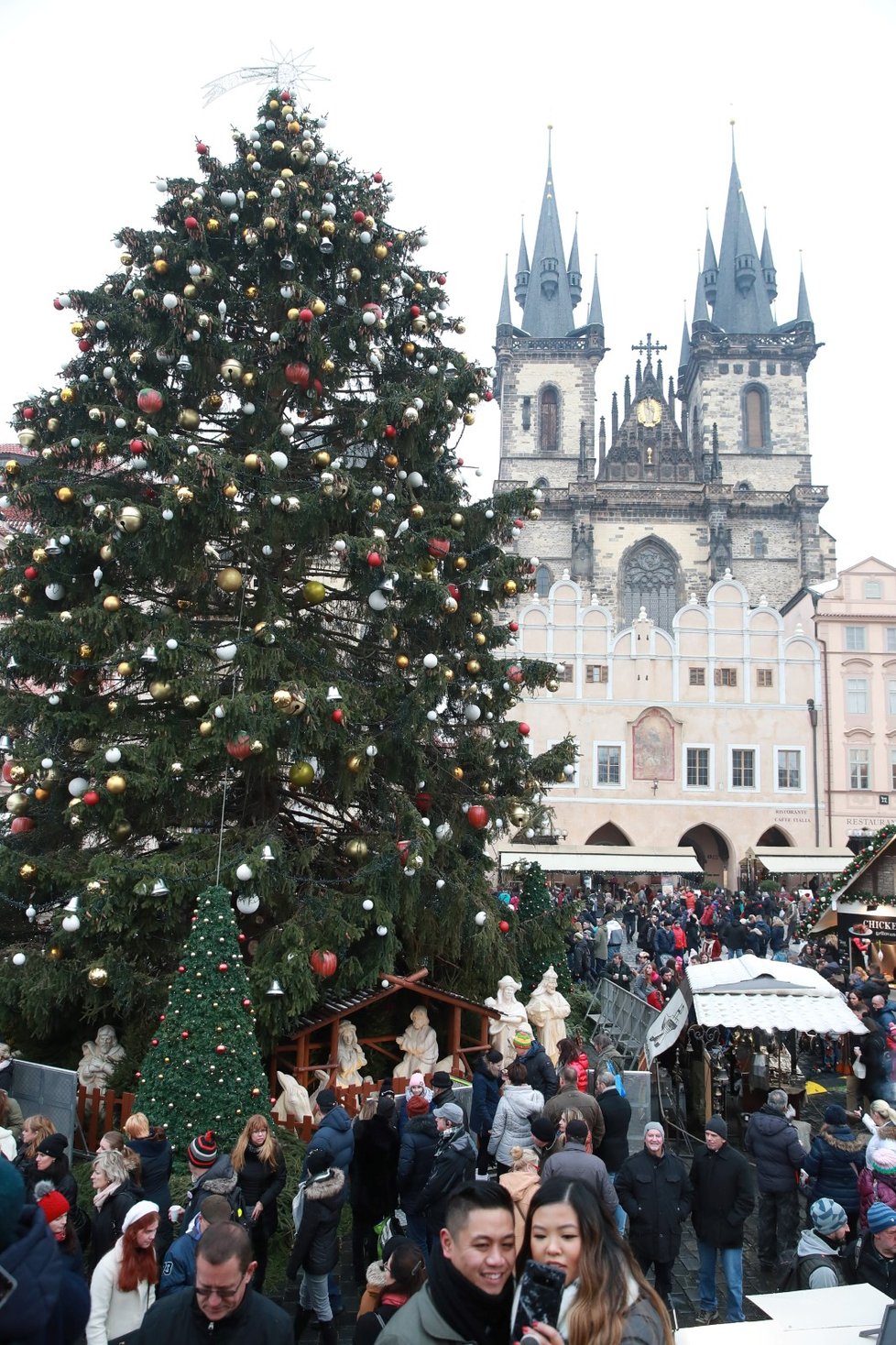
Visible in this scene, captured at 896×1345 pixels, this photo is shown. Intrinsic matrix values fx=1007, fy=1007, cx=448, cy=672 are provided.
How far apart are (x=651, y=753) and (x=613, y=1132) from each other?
91.7 feet

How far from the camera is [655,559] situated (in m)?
51.2

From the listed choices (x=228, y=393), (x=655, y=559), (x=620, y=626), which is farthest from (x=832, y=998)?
(x=655, y=559)

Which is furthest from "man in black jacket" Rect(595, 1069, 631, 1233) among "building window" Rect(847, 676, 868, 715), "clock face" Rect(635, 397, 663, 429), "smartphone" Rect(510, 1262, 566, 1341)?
"clock face" Rect(635, 397, 663, 429)

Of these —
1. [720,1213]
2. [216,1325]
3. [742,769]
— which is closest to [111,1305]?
[216,1325]

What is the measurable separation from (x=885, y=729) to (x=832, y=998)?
2790 cm

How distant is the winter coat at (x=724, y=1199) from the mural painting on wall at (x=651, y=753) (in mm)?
28542

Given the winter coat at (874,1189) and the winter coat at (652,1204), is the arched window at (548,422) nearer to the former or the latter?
the winter coat at (874,1189)

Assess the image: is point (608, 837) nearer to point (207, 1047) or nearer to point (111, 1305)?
point (207, 1047)

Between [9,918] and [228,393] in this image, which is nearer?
[9,918]

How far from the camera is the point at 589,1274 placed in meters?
2.80

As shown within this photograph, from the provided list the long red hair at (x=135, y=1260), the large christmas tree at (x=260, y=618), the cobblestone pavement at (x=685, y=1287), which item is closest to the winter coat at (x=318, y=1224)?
the cobblestone pavement at (x=685, y=1287)

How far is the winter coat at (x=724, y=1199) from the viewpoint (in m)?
6.07

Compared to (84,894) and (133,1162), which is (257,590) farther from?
(133,1162)

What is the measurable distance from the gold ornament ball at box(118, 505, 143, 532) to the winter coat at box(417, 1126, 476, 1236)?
19.2 ft
